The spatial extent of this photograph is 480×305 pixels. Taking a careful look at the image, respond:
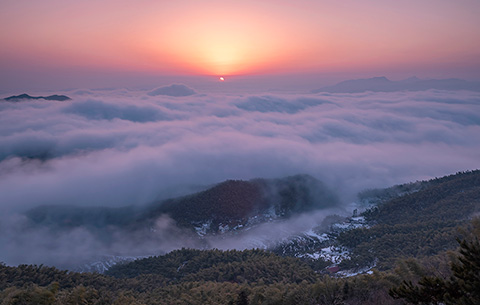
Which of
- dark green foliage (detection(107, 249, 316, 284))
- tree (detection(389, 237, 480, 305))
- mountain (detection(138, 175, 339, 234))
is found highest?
tree (detection(389, 237, 480, 305))

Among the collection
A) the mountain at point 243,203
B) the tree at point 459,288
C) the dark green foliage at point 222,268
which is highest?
the tree at point 459,288

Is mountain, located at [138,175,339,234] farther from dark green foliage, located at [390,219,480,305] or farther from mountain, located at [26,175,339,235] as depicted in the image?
dark green foliage, located at [390,219,480,305]

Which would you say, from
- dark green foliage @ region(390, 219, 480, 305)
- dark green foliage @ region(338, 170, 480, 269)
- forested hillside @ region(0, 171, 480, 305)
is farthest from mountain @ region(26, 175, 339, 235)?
dark green foliage @ region(390, 219, 480, 305)

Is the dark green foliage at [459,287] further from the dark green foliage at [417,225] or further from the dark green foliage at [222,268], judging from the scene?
the dark green foliage at [417,225]

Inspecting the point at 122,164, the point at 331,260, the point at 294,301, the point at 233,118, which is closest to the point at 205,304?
the point at 294,301

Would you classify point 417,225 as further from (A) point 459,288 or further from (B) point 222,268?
(A) point 459,288

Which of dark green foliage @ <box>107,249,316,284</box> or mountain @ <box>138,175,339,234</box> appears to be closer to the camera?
dark green foliage @ <box>107,249,316,284</box>

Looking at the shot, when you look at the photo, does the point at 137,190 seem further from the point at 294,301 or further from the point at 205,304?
the point at 294,301

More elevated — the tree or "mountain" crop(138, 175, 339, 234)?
the tree

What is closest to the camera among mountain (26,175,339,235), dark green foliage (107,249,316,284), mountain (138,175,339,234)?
dark green foliage (107,249,316,284)

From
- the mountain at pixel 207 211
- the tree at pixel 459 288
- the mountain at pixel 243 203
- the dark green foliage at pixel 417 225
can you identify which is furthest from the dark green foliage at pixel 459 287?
the mountain at pixel 243 203

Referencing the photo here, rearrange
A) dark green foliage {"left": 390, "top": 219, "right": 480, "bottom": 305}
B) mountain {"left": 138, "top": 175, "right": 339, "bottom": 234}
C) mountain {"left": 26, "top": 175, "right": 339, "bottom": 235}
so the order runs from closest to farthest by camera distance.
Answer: dark green foliage {"left": 390, "top": 219, "right": 480, "bottom": 305} < mountain {"left": 26, "top": 175, "right": 339, "bottom": 235} < mountain {"left": 138, "top": 175, "right": 339, "bottom": 234}
